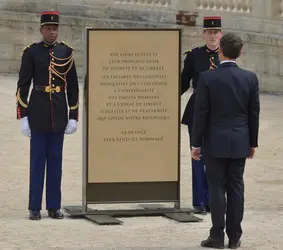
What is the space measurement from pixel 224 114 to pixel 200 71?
6.37 ft

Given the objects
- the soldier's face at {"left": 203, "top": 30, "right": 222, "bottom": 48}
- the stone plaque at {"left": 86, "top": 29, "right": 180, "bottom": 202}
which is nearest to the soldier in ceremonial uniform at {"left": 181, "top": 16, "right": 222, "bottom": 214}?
the soldier's face at {"left": 203, "top": 30, "right": 222, "bottom": 48}

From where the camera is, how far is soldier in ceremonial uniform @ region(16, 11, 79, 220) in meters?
11.5

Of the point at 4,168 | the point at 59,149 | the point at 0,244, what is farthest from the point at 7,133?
the point at 0,244

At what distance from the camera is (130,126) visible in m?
11.6

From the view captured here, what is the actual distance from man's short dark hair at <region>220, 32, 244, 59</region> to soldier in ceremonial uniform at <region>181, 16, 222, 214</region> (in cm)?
161

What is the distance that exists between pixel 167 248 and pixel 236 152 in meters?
0.88

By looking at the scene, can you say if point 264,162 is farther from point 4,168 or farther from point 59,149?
point 59,149

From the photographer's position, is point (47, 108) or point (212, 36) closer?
point (47, 108)

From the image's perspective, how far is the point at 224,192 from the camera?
399 inches

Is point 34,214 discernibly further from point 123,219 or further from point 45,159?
point 123,219

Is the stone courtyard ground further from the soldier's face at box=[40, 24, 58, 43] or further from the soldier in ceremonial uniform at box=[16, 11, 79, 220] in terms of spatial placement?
the soldier's face at box=[40, 24, 58, 43]

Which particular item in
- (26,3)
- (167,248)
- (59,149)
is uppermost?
(26,3)

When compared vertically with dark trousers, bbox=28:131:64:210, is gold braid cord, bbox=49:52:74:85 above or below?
above

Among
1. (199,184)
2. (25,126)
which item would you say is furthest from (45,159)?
(199,184)
